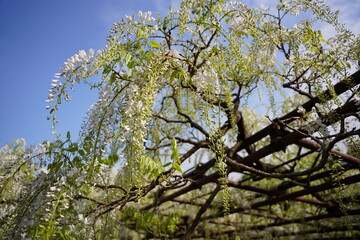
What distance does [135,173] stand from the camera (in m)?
1.05

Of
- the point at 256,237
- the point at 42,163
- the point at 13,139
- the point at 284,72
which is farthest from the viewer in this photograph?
the point at 256,237

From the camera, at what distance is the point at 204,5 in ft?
4.39

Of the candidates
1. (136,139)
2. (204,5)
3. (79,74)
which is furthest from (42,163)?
(204,5)

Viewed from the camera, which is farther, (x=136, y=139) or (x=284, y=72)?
(x=284, y=72)

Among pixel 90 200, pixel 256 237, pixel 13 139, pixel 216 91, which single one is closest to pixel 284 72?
pixel 216 91

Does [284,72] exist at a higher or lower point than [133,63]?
higher

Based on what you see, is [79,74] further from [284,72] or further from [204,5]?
[284,72]

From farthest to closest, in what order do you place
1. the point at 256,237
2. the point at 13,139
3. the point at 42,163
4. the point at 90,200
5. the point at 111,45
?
the point at 256,237 < the point at 13,139 < the point at 42,163 < the point at 90,200 < the point at 111,45

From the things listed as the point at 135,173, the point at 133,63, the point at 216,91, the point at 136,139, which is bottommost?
the point at 135,173

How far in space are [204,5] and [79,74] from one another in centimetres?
67

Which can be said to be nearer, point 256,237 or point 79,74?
point 79,74

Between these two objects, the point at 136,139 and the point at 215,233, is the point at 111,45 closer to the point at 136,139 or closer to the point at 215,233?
the point at 136,139

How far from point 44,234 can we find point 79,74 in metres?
0.65

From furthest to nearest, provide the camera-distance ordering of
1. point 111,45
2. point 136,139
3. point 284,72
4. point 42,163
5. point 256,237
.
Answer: point 256,237
point 284,72
point 42,163
point 111,45
point 136,139
